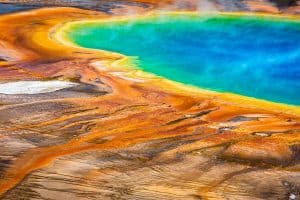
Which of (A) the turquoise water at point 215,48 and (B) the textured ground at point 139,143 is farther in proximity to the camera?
(A) the turquoise water at point 215,48

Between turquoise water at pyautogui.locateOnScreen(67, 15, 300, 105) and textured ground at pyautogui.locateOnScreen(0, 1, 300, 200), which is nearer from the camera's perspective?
textured ground at pyautogui.locateOnScreen(0, 1, 300, 200)

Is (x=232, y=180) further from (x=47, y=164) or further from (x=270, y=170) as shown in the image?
(x=47, y=164)

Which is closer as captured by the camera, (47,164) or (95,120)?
(47,164)

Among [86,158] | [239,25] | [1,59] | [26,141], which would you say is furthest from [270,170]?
[239,25]

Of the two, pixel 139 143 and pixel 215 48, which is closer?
pixel 139 143
